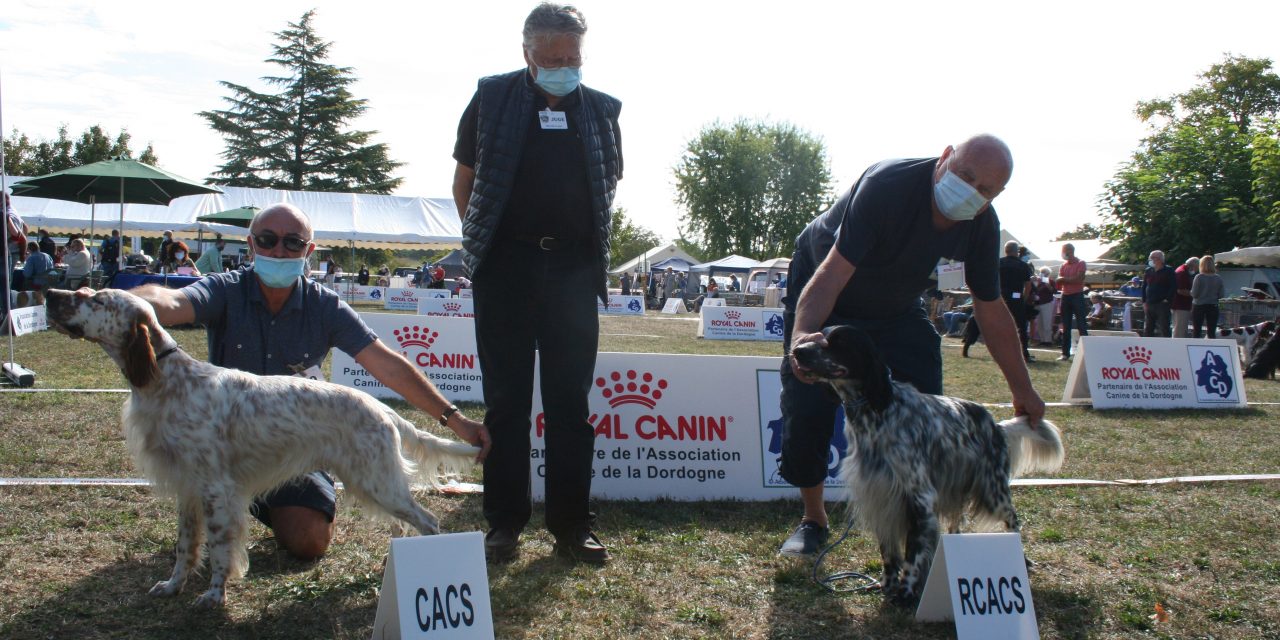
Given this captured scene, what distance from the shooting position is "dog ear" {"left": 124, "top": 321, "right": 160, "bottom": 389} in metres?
2.52

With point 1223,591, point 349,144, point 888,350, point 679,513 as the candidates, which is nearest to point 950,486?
point 888,350

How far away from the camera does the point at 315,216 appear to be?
23.8 metres

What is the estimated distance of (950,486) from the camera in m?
2.96

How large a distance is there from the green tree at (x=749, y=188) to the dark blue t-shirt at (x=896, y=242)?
4899 centimetres

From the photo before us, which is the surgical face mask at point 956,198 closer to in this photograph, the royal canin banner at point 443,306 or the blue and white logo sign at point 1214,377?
the blue and white logo sign at point 1214,377

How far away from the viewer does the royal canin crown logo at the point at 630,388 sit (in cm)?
444

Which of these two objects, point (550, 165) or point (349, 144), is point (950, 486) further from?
point (349, 144)

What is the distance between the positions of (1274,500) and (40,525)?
555 centimetres

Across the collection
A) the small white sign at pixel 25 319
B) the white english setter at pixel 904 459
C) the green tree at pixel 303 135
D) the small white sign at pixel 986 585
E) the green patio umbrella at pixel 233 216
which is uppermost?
the green tree at pixel 303 135

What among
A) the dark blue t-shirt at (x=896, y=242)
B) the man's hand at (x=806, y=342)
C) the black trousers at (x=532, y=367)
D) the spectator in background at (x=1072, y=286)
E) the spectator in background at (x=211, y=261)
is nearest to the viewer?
the man's hand at (x=806, y=342)

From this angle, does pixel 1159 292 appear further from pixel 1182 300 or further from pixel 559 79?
pixel 559 79

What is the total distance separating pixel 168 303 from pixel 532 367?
1193 millimetres

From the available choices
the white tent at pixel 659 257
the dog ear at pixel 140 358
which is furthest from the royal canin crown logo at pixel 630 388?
the white tent at pixel 659 257

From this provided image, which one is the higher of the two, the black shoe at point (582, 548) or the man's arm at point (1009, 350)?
the man's arm at point (1009, 350)
